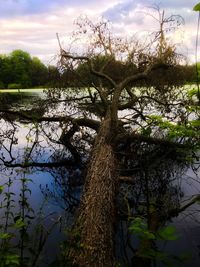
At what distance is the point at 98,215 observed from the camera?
483 centimetres

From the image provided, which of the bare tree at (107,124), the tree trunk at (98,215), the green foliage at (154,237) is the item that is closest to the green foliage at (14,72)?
the bare tree at (107,124)

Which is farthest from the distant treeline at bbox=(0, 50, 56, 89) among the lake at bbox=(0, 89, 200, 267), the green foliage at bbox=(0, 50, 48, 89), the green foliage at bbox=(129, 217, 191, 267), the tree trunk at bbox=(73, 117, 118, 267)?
the green foliage at bbox=(129, 217, 191, 267)

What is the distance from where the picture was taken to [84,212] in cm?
488

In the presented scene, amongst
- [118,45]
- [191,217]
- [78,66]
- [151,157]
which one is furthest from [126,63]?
[191,217]

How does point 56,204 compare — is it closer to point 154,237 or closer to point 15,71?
point 154,237

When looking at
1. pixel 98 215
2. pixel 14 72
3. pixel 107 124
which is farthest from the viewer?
pixel 14 72

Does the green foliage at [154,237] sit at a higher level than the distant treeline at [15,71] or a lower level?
lower

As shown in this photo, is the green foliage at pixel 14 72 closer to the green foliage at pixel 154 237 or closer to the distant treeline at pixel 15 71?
the distant treeline at pixel 15 71

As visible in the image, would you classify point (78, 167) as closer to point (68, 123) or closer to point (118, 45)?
point (68, 123)

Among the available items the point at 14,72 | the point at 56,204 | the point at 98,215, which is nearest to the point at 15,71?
the point at 14,72

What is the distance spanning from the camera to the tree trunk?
13.5 feet

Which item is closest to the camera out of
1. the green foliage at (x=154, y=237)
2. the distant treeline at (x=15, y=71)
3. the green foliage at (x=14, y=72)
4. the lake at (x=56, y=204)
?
the green foliage at (x=154, y=237)

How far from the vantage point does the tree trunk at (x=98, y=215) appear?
4.13 m

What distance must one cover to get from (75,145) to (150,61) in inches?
154
